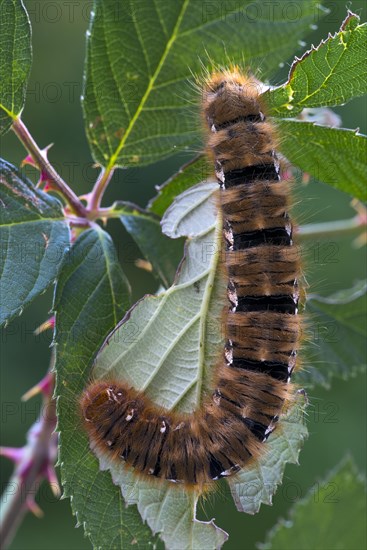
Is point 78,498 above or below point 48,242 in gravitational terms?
A: below

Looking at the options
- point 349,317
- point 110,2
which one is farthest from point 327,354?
point 110,2

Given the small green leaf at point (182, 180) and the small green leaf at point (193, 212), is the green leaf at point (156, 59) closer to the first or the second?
the small green leaf at point (182, 180)

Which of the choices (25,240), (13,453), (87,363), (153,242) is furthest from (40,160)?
(13,453)

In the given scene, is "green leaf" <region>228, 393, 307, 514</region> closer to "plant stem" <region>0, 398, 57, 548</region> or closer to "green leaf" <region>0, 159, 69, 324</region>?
"plant stem" <region>0, 398, 57, 548</region>

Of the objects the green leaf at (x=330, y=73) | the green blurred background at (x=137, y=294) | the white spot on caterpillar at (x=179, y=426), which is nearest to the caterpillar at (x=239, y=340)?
the white spot on caterpillar at (x=179, y=426)

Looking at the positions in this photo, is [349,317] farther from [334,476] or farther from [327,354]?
[334,476]

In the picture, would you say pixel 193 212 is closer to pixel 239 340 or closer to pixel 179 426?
pixel 239 340
